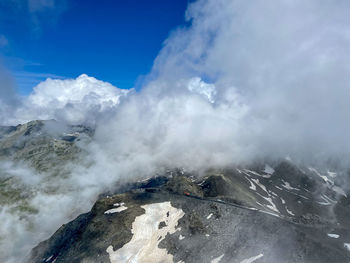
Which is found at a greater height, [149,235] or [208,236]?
[149,235]

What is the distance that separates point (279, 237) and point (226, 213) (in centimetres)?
2478

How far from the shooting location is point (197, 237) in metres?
95.3

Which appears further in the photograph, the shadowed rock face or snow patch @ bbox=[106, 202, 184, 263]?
snow patch @ bbox=[106, 202, 184, 263]

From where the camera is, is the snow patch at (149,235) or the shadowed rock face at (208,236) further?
the snow patch at (149,235)

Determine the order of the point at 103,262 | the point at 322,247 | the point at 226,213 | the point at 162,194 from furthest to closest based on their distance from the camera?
the point at 162,194 → the point at 226,213 → the point at 103,262 → the point at 322,247

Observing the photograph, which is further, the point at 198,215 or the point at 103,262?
the point at 198,215

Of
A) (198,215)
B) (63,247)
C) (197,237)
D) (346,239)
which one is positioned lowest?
(346,239)

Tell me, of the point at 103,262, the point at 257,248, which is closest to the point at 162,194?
the point at 103,262

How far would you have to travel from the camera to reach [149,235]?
10112 centimetres

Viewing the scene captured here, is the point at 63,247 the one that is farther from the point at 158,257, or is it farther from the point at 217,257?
the point at 217,257

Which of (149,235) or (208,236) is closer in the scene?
(208,236)

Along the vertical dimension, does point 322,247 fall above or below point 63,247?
below

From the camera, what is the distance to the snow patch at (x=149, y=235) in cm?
9075

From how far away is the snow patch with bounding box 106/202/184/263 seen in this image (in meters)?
90.8
